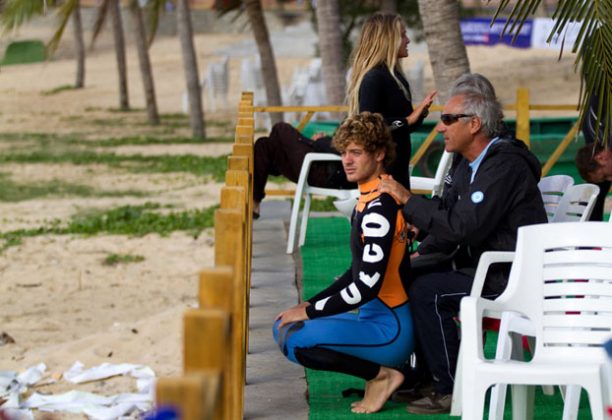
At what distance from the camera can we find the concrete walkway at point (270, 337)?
529 cm

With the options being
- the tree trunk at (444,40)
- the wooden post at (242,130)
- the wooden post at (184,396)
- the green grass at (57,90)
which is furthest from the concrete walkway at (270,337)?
the green grass at (57,90)

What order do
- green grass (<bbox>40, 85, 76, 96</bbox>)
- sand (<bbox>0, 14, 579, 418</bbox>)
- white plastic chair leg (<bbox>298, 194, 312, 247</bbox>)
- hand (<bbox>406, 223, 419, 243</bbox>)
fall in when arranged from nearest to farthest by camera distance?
hand (<bbox>406, 223, 419, 243</bbox>) → sand (<bbox>0, 14, 579, 418</bbox>) → white plastic chair leg (<bbox>298, 194, 312, 247</bbox>) → green grass (<bbox>40, 85, 76, 96</bbox>)

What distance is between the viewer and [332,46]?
15.0 metres

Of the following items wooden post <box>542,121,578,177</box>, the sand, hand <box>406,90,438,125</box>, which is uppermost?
hand <box>406,90,438,125</box>

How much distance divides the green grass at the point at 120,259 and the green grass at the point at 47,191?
157 inches

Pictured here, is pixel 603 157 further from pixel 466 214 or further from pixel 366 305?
pixel 366 305

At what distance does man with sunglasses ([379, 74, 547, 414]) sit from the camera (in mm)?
4863

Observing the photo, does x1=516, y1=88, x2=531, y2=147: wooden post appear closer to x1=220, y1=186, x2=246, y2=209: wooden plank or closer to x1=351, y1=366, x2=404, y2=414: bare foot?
x1=351, y1=366, x2=404, y2=414: bare foot

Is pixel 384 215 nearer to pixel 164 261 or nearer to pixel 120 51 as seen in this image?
pixel 164 261

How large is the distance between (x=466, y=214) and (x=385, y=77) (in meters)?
2.00

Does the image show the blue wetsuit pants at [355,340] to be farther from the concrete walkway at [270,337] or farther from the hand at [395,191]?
the hand at [395,191]

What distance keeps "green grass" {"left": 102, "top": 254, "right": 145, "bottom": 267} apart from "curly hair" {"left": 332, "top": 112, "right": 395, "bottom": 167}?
7032mm

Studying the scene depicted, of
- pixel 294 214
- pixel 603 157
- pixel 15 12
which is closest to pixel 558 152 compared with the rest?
pixel 294 214

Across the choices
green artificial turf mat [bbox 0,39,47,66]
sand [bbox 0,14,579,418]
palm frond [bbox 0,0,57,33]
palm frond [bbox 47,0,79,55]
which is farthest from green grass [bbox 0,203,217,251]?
green artificial turf mat [bbox 0,39,47,66]
